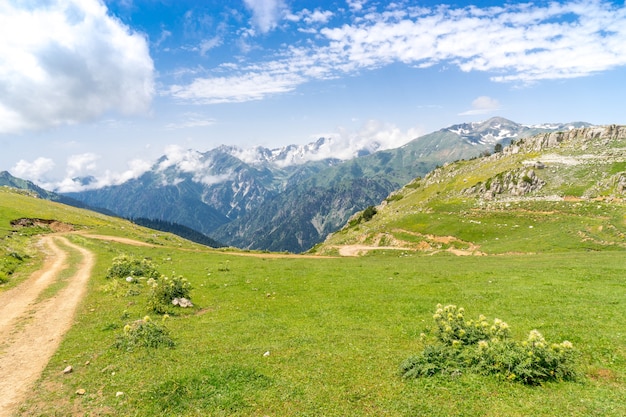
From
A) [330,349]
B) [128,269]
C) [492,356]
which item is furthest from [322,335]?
[128,269]

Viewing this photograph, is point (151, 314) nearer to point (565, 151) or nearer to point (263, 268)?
point (263, 268)

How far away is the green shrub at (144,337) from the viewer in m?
16.9

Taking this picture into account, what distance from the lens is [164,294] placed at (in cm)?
2398

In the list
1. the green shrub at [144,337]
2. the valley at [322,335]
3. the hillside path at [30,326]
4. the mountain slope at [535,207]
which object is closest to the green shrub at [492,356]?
the valley at [322,335]

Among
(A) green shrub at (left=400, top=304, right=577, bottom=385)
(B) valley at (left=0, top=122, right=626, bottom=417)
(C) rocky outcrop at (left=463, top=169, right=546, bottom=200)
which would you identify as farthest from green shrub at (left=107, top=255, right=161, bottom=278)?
(C) rocky outcrop at (left=463, top=169, right=546, bottom=200)

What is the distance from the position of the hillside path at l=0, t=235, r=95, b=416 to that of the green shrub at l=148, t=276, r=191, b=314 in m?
4.83

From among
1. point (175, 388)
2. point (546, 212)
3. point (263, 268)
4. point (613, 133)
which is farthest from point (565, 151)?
point (175, 388)

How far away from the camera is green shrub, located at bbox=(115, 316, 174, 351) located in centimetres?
1694

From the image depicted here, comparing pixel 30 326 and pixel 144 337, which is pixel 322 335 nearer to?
pixel 144 337

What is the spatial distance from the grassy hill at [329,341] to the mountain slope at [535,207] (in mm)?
20614

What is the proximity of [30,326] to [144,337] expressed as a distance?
30.0ft

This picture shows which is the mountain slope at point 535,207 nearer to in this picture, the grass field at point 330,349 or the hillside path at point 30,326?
the grass field at point 330,349

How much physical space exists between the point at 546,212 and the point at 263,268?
203 feet

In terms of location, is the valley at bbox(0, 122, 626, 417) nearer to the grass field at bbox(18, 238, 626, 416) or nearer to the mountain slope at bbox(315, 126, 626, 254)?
the grass field at bbox(18, 238, 626, 416)
